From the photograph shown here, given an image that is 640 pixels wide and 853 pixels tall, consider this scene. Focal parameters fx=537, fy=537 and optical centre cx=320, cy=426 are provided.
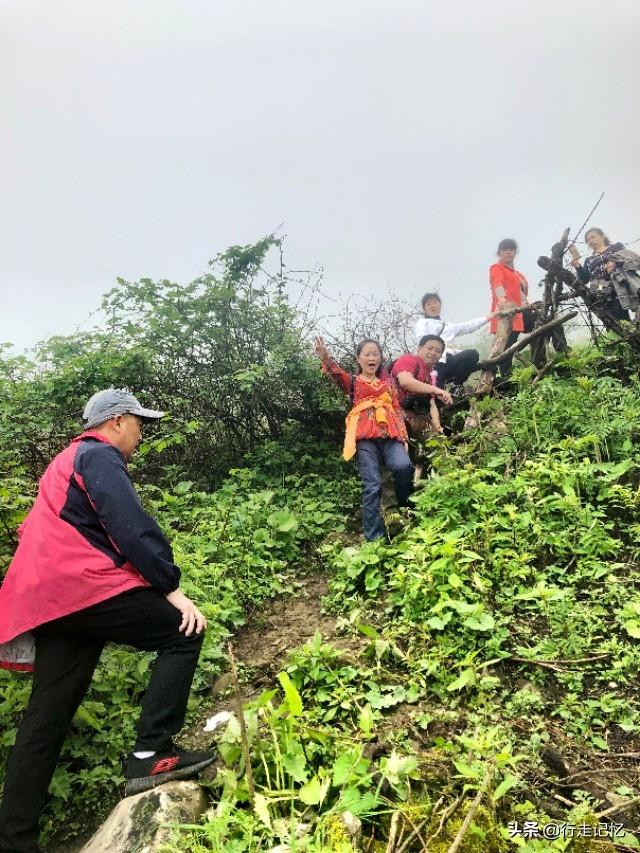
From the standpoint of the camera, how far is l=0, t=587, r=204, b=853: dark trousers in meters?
2.29

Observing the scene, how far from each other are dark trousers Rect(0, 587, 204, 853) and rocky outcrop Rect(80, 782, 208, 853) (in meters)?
0.20

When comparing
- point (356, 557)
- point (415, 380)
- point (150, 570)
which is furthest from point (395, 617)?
point (415, 380)

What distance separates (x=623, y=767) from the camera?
2.42 metres

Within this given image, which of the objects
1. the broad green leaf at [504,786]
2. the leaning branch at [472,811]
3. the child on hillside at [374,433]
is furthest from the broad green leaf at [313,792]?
the child on hillside at [374,433]

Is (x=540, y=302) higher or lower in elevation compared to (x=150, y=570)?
higher

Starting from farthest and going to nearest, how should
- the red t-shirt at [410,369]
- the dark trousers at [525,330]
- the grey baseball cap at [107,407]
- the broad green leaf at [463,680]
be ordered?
1. the dark trousers at [525,330]
2. the red t-shirt at [410,369]
3. the broad green leaf at [463,680]
4. the grey baseball cap at [107,407]

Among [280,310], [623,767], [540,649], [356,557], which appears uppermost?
[280,310]

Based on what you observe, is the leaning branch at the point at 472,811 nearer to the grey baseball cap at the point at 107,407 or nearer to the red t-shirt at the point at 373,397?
the grey baseball cap at the point at 107,407

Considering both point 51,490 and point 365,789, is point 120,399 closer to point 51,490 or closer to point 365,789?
point 51,490

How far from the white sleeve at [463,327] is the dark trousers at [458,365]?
0.92ft

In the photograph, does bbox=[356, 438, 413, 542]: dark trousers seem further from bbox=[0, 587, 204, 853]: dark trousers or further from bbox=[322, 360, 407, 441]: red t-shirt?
bbox=[0, 587, 204, 853]: dark trousers

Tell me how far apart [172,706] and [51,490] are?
115 centimetres

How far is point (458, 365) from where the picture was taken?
23.0 ft

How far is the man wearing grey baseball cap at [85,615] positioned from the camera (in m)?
2.32
